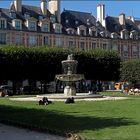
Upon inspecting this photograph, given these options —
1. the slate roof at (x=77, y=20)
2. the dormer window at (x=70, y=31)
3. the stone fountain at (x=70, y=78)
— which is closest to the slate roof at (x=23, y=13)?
the slate roof at (x=77, y=20)

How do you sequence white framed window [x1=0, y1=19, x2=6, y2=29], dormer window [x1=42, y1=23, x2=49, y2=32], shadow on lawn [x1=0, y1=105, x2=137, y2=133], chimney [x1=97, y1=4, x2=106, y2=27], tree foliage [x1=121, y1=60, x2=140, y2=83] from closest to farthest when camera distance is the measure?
shadow on lawn [x1=0, y1=105, x2=137, y2=133] → tree foliage [x1=121, y1=60, x2=140, y2=83] → white framed window [x1=0, y1=19, x2=6, y2=29] → dormer window [x1=42, y1=23, x2=49, y2=32] → chimney [x1=97, y1=4, x2=106, y2=27]

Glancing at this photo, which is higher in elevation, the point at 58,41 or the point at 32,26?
the point at 32,26

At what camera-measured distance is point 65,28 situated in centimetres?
11138

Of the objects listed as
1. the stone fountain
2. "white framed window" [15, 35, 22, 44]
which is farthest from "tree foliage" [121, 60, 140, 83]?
the stone fountain

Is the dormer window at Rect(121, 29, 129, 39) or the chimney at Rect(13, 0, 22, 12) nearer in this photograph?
the chimney at Rect(13, 0, 22, 12)

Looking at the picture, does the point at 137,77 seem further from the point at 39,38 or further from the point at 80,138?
the point at 80,138

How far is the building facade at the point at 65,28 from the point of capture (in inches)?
4035

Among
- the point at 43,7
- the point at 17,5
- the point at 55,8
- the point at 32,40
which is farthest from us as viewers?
the point at 55,8

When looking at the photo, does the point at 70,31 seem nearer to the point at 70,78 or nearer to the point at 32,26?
the point at 32,26

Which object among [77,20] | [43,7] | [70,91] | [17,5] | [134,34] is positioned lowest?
[70,91]

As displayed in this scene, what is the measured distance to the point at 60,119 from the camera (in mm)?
23062

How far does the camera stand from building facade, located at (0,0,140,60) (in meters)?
102

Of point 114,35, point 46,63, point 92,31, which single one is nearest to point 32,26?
point 92,31

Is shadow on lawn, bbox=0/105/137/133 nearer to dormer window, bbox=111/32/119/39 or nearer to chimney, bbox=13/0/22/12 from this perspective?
chimney, bbox=13/0/22/12
